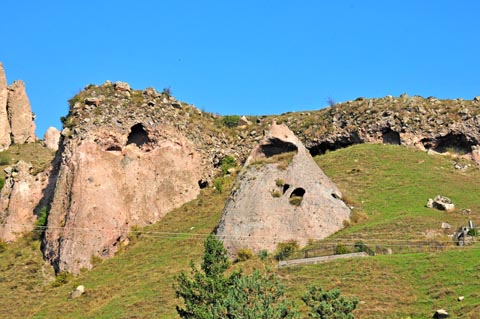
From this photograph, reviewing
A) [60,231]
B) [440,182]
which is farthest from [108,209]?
A: [440,182]

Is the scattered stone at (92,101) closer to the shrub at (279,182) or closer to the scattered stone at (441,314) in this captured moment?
the shrub at (279,182)

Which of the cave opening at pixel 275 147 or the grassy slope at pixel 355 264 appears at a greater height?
the cave opening at pixel 275 147

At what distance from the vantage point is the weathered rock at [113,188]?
63625mm

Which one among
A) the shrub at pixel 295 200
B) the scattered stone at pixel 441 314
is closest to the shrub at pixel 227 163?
the shrub at pixel 295 200

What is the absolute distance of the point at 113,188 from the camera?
67500mm

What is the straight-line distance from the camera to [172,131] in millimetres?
74000

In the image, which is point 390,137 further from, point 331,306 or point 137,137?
point 331,306

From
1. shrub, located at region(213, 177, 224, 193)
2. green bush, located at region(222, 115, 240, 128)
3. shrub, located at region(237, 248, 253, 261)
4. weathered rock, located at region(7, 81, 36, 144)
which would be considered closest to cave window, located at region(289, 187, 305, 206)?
shrub, located at region(237, 248, 253, 261)

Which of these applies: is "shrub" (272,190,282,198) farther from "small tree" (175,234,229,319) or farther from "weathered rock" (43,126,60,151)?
"weathered rock" (43,126,60,151)

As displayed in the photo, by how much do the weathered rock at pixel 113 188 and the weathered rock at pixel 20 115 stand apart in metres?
49.4

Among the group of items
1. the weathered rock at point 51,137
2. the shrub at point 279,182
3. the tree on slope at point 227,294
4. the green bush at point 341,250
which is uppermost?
the weathered rock at point 51,137

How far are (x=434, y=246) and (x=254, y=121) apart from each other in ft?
129

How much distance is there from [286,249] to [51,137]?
66093 mm

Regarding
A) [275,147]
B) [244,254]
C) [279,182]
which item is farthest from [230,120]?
[244,254]
